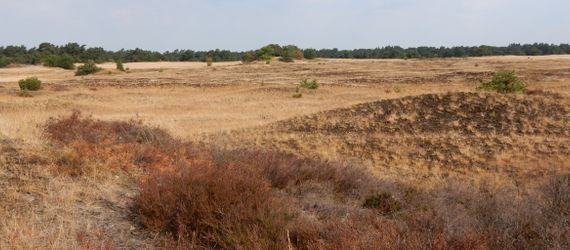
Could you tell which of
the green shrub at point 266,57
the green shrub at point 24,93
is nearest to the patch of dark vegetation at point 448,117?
the green shrub at point 24,93

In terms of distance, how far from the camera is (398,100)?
697 inches

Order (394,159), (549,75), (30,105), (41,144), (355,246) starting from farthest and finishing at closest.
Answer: (549,75) < (30,105) < (394,159) < (41,144) < (355,246)

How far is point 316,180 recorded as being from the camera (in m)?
8.09

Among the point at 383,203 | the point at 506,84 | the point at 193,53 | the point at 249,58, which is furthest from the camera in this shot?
the point at 193,53

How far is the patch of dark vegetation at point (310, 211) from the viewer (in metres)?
4.79

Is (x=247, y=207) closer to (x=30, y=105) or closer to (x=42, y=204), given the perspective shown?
(x=42, y=204)

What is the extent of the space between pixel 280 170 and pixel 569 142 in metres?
9.63

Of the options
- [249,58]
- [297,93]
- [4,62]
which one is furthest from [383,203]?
[4,62]

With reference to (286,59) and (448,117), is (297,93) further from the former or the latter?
(286,59)

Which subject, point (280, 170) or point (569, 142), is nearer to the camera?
point (280, 170)

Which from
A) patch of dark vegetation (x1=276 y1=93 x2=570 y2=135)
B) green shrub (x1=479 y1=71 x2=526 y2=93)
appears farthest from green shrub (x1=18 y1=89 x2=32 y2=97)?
green shrub (x1=479 y1=71 x2=526 y2=93)

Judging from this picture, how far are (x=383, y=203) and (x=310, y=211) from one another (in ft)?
3.61

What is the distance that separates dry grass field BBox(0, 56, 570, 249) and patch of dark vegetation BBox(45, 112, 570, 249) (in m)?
0.02

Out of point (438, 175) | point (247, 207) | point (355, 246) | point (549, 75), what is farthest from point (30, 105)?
point (549, 75)
